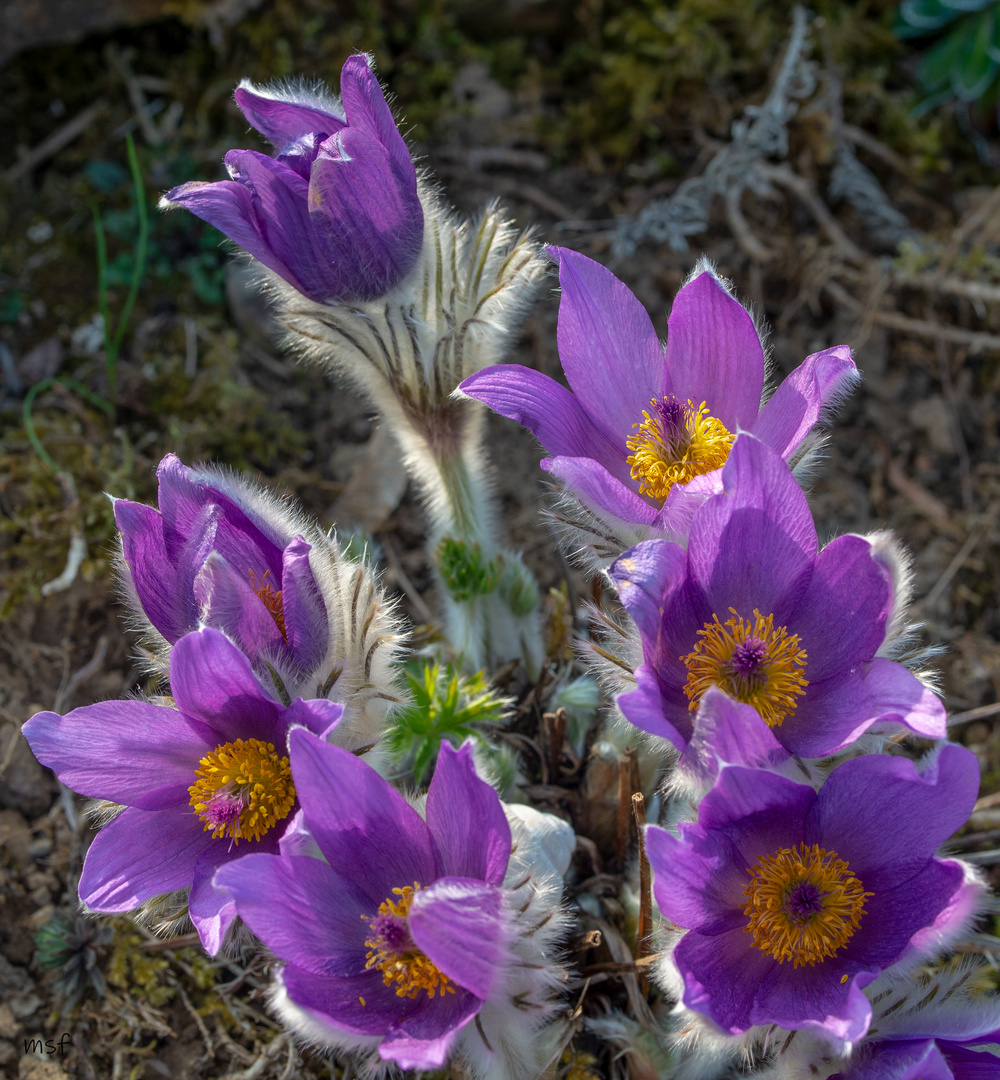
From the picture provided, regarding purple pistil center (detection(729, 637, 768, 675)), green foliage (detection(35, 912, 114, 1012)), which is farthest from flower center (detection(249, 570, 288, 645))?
green foliage (detection(35, 912, 114, 1012))

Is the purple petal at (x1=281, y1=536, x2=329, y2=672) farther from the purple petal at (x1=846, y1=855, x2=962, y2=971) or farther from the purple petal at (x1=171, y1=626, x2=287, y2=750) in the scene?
the purple petal at (x1=846, y1=855, x2=962, y2=971)

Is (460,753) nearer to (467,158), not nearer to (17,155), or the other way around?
(467,158)

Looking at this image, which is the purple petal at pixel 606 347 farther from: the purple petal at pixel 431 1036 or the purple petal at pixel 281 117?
the purple petal at pixel 431 1036

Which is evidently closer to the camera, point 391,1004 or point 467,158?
point 391,1004

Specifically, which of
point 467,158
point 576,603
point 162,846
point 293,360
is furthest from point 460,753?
point 467,158

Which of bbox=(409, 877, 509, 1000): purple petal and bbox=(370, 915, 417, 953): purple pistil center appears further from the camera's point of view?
bbox=(370, 915, 417, 953): purple pistil center

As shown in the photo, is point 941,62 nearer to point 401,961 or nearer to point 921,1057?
point 921,1057

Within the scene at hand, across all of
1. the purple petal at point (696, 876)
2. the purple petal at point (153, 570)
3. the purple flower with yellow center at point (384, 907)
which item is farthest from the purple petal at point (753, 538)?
the purple petal at point (153, 570)
